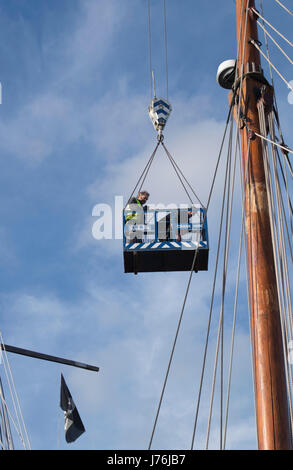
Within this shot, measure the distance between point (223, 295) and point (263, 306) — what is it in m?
1.41

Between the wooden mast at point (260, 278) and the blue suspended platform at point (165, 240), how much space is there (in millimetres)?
4896

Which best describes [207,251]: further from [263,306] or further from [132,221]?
[263,306]

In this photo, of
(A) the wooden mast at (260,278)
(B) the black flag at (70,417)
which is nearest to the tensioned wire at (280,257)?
(A) the wooden mast at (260,278)

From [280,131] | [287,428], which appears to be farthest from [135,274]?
[287,428]

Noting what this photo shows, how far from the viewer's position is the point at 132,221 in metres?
16.1

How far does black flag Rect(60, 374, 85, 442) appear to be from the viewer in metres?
18.6

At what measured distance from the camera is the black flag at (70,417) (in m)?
18.6

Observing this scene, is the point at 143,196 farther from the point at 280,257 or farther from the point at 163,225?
the point at 280,257

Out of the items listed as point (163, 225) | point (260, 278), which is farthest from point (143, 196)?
point (260, 278)

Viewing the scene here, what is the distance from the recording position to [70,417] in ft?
61.7

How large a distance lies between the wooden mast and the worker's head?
524 centimetres

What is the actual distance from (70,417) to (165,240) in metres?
5.94

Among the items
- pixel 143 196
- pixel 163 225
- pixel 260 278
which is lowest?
pixel 260 278

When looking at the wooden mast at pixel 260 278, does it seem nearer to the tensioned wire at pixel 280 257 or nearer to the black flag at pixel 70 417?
the tensioned wire at pixel 280 257
